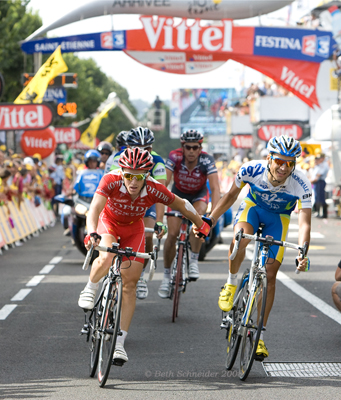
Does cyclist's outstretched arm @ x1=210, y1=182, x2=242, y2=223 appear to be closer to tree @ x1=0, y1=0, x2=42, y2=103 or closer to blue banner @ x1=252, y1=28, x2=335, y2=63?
blue banner @ x1=252, y1=28, x2=335, y2=63

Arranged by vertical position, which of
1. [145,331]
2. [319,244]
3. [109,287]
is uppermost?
[109,287]

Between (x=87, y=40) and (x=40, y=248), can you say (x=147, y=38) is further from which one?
(x=40, y=248)

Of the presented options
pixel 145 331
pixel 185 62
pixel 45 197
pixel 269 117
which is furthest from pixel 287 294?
pixel 269 117

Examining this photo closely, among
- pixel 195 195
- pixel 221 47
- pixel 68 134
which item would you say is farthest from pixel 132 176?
pixel 68 134

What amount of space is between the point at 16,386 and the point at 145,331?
2.47 metres

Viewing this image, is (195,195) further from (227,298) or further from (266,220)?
(227,298)

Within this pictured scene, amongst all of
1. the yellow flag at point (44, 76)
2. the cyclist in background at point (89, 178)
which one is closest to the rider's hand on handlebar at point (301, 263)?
the cyclist in background at point (89, 178)

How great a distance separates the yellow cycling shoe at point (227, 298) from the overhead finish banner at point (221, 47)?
1751cm

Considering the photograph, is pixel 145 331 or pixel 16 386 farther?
pixel 145 331

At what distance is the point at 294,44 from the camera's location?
81.6ft

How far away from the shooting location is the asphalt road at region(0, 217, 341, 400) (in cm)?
609

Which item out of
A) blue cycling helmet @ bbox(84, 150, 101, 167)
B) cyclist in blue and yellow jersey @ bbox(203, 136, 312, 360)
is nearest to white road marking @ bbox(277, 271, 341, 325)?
cyclist in blue and yellow jersey @ bbox(203, 136, 312, 360)

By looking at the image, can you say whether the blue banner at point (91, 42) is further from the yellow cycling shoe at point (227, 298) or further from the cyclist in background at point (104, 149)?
the yellow cycling shoe at point (227, 298)

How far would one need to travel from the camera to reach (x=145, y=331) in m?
8.43
